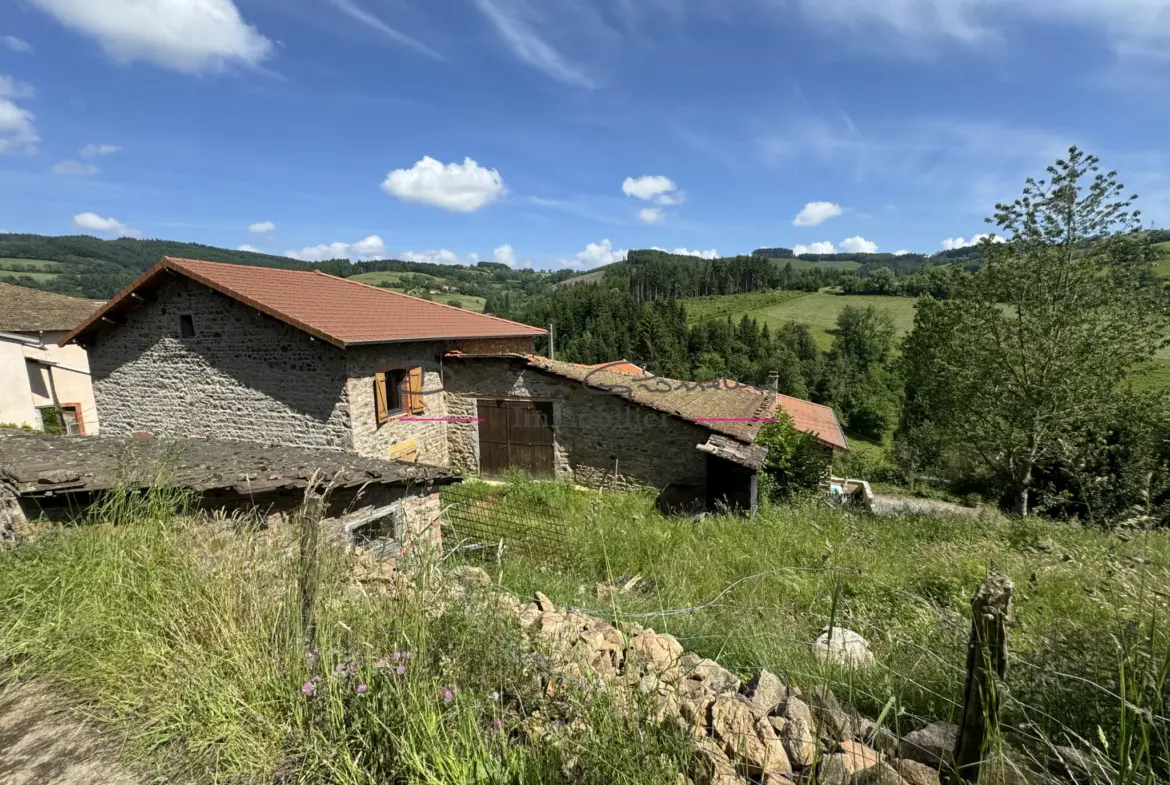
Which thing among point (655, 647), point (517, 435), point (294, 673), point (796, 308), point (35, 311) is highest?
point (796, 308)

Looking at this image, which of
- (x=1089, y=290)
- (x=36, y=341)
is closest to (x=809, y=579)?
(x=1089, y=290)

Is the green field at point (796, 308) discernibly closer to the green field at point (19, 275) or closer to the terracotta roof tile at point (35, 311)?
the terracotta roof tile at point (35, 311)

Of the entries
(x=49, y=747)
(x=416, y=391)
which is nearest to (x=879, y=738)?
(x=49, y=747)

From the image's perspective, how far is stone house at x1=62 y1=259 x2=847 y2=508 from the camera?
11078 mm

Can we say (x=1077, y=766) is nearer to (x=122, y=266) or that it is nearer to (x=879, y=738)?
(x=879, y=738)

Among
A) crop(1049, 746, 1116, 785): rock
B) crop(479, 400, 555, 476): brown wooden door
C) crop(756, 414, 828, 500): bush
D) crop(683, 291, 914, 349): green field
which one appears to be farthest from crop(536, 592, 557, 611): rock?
crop(683, 291, 914, 349): green field

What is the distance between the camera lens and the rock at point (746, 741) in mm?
1906

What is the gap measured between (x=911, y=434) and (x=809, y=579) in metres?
28.8

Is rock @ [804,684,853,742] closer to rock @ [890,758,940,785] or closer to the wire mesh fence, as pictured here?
rock @ [890,758,940,785]

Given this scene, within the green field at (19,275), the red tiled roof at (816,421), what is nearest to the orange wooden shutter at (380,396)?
the red tiled roof at (816,421)

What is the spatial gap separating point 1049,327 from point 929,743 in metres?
12.4

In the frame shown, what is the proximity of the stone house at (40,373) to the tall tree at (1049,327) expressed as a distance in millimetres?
25294

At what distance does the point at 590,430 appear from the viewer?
12438mm

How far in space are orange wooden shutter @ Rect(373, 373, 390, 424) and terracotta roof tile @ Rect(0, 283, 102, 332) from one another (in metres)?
13.9
